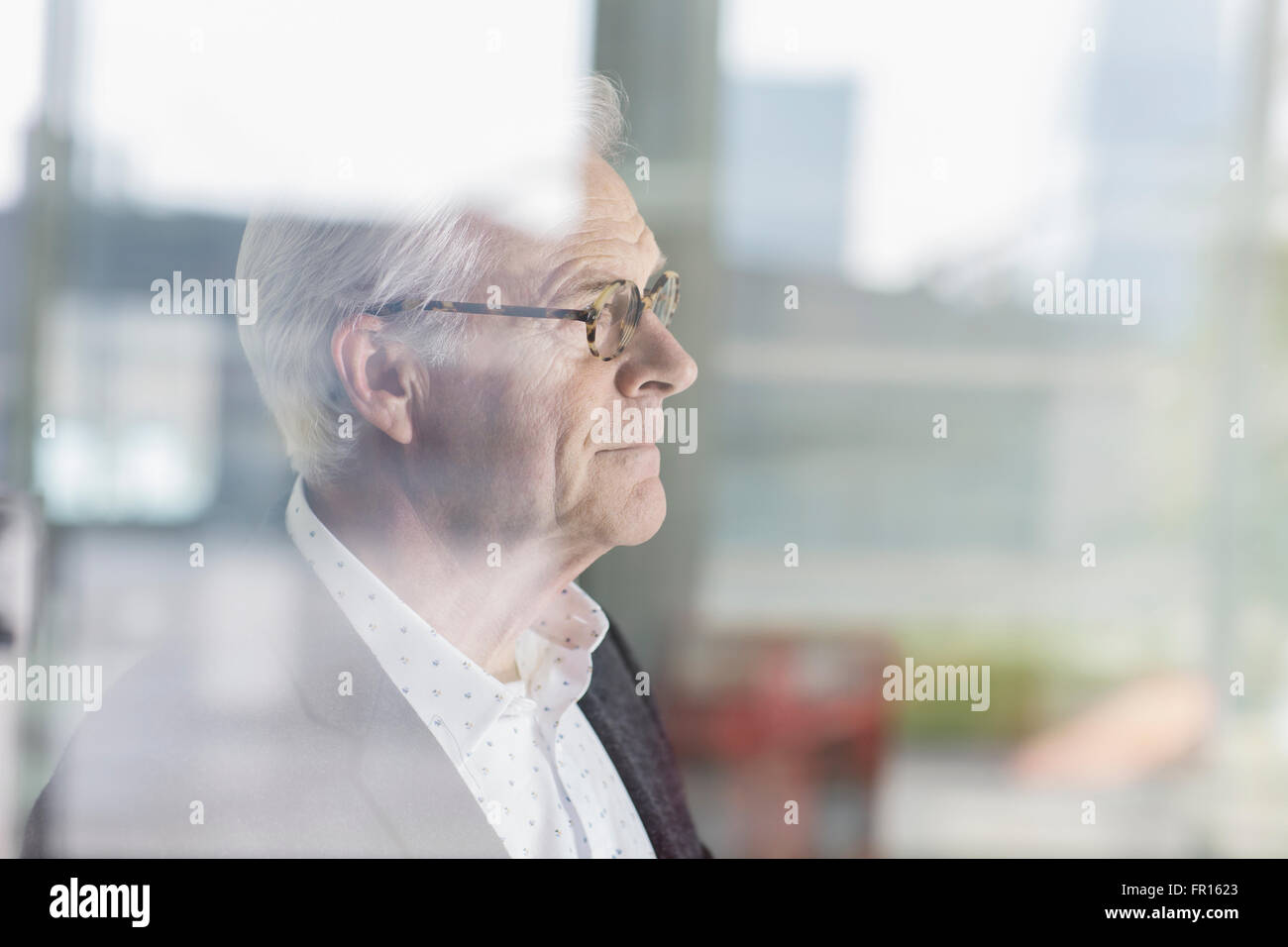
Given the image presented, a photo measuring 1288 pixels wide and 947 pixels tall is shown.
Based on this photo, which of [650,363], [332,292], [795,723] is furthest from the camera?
[795,723]

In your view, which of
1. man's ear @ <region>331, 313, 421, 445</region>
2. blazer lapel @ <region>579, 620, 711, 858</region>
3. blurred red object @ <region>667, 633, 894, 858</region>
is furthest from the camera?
blurred red object @ <region>667, 633, 894, 858</region>

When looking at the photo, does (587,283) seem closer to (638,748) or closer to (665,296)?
(665,296)

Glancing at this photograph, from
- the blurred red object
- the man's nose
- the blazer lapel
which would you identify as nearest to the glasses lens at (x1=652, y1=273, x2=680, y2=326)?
the man's nose

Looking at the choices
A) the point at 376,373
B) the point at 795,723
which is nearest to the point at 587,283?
the point at 376,373

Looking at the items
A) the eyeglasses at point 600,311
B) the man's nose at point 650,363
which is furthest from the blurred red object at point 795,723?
the eyeglasses at point 600,311

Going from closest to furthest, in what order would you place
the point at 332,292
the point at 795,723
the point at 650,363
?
1. the point at 332,292
2. the point at 650,363
3. the point at 795,723

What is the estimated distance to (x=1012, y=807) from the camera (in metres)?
1.73

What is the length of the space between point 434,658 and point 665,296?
0.60 metres

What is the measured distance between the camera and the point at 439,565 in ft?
4.17

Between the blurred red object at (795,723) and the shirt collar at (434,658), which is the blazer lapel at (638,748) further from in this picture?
the blurred red object at (795,723)

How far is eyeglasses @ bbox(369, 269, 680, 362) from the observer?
4.03 ft

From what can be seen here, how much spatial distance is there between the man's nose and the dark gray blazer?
1.36ft

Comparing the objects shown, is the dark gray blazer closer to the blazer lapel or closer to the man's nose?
the blazer lapel

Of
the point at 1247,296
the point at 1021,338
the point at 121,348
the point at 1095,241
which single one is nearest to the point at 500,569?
the point at 121,348
